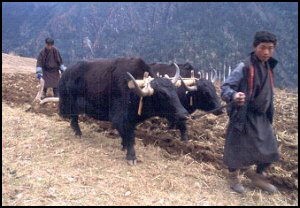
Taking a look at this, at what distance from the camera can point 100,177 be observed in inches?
176

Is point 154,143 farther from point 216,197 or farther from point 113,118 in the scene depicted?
point 216,197

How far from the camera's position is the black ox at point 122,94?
4836 mm

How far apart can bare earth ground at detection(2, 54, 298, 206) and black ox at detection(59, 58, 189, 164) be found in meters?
0.46

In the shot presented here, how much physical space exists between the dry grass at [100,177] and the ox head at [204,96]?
51.0 inches

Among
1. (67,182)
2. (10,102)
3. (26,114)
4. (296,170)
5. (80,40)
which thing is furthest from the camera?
(80,40)

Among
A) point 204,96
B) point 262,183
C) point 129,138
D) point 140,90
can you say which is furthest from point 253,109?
point 204,96

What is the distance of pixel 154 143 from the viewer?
574 cm

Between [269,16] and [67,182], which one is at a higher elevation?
[269,16]

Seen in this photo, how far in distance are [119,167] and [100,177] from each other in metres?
0.42

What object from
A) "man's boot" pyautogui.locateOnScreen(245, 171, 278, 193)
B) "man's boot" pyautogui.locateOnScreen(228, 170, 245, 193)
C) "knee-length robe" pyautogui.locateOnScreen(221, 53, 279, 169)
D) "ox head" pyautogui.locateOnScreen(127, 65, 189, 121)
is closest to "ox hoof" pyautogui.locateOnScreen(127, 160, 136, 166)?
"ox head" pyautogui.locateOnScreen(127, 65, 189, 121)

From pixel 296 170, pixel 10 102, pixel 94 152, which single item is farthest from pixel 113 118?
pixel 10 102

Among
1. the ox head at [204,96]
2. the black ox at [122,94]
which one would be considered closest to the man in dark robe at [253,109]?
the black ox at [122,94]

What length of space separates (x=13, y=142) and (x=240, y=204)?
138 inches

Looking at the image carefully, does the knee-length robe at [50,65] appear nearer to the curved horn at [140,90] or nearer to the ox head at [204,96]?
the ox head at [204,96]
